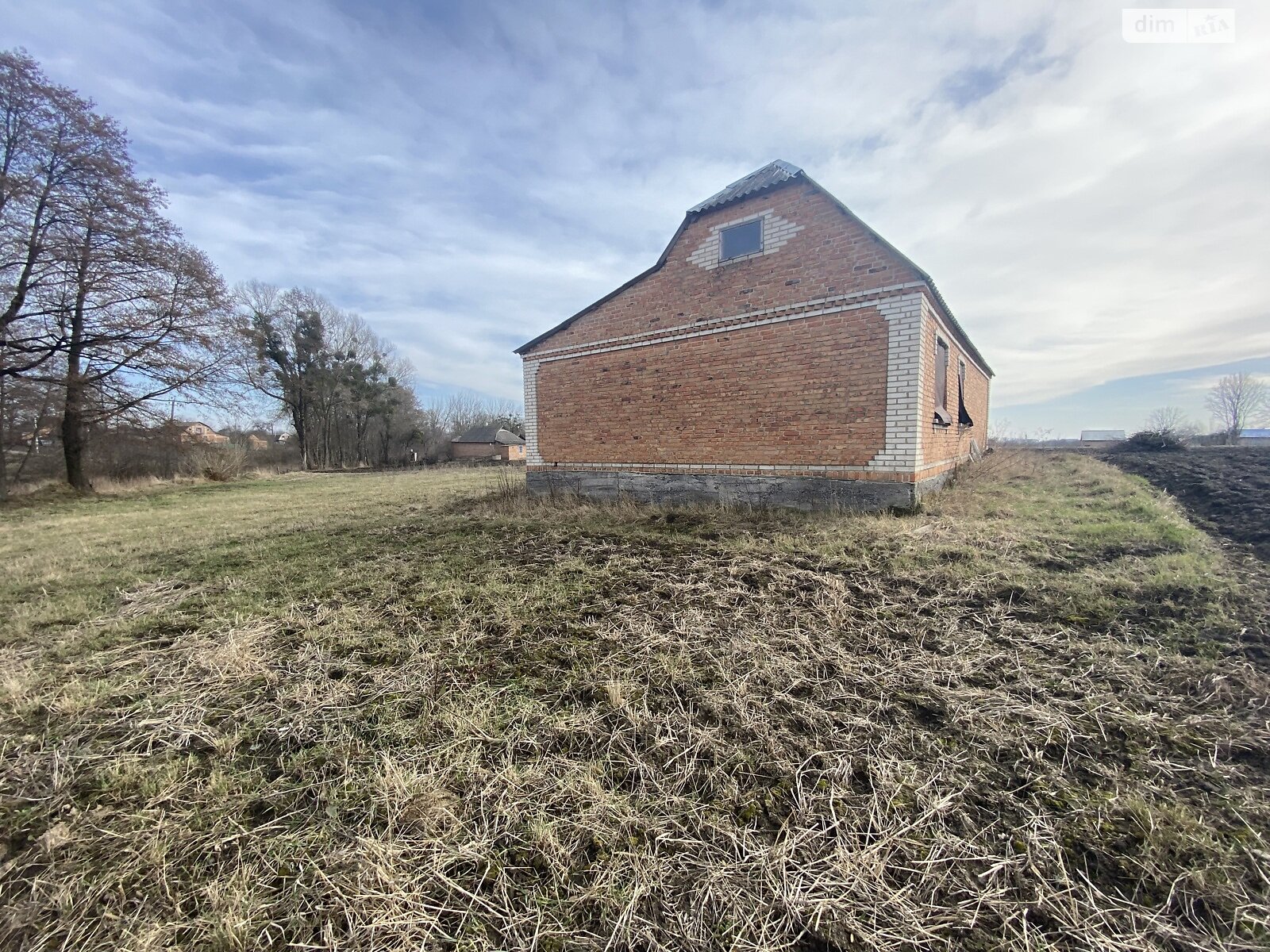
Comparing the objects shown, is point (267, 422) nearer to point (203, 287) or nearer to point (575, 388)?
point (203, 287)

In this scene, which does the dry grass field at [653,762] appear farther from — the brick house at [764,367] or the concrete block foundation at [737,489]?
the brick house at [764,367]

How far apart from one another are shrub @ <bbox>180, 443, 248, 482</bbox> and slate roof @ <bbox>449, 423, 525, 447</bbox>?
2441cm

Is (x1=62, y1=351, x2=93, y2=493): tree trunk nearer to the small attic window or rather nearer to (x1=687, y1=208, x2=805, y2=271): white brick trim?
(x1=687, y1=208, x2=805, y2=271): white brick trim

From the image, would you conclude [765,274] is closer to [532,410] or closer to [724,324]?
[724,324]

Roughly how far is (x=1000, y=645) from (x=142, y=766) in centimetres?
530

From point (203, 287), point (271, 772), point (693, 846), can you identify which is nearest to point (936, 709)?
point (693, 846)

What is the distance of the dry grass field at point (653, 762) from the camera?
1521 millimetres

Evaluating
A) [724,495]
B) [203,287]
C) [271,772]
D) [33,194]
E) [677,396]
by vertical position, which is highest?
[33,194]

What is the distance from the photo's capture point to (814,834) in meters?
1.80

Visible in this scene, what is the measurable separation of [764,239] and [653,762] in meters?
8.99

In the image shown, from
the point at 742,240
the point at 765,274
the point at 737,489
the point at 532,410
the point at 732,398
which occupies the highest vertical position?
the point at 742,240

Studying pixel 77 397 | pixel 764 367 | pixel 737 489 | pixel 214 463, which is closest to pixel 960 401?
pixel 764 367

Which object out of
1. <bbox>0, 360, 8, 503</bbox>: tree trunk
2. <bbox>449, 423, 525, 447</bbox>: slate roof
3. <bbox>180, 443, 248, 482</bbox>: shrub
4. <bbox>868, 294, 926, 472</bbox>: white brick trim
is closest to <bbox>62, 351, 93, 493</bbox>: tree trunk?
<bbox>0, 360, 8, 503</bbox>: tree trunk

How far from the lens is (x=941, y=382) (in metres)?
9.92
